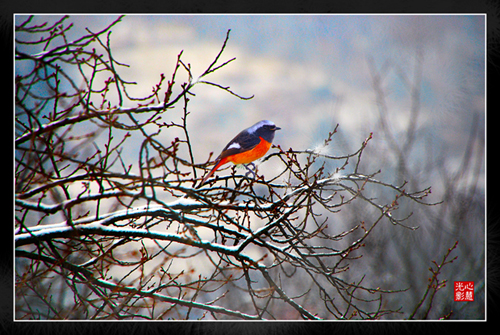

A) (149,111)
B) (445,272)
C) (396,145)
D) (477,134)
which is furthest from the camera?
(396,145)

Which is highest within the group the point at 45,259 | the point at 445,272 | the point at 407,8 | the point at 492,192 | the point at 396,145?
the point at 407,8

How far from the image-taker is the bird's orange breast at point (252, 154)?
2834 mm

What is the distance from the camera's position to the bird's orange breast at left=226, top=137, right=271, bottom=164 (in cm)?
283

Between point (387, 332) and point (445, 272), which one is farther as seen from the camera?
point (445, 272)

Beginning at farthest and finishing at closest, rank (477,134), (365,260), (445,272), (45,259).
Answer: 1. (365,260)
2. (445,272)
3. (477,134)
4. (45,259)

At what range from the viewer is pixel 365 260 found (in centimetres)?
484

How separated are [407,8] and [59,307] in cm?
367

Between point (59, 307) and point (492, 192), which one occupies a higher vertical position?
point (492, 192)

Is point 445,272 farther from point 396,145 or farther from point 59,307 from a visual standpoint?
point 59,307

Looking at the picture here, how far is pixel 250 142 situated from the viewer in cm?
283

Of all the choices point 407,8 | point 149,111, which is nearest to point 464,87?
point 407,8

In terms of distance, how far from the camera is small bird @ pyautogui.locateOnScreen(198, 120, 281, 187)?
9.24ft

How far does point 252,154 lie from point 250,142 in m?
0.11

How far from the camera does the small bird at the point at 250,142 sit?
2.82 meters
